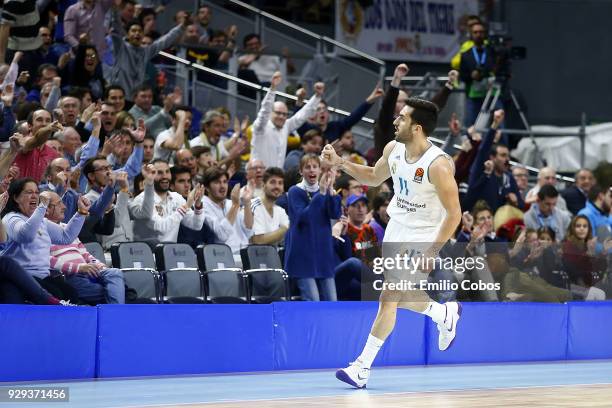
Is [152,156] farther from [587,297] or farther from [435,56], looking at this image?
[435,56]

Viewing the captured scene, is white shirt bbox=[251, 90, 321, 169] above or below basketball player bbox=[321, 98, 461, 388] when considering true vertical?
above

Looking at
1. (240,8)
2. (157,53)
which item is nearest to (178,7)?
(240,8)

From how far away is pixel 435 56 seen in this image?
82.1 ft

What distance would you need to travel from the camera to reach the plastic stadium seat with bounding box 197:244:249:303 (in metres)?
13.9

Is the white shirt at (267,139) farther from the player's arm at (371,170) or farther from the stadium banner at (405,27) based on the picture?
the stadium banner at (405,27)

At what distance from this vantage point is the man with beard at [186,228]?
47.9ft

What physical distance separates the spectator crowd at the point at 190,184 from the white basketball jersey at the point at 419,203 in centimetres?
171

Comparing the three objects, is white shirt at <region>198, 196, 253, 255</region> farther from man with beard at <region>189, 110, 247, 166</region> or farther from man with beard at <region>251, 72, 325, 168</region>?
man with beard at <region>251, 72, 325, 168</region>

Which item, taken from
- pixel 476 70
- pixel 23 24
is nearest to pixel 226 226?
pixel 23 24

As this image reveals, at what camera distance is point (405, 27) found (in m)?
24.8

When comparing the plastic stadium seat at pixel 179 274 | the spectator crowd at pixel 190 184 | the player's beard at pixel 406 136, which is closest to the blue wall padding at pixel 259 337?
the spectator crowd at pixel 190 184

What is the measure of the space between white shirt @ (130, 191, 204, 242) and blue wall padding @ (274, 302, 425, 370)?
1.80 meters

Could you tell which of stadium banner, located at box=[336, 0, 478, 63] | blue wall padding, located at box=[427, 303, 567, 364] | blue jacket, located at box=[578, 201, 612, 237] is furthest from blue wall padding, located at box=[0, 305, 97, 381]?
stadium banner, located at box=[336, 0, 478, 63]

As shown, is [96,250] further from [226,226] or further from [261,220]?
[261,220]
